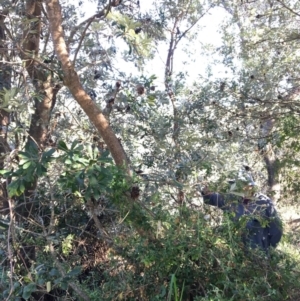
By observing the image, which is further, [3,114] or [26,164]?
[3,114]

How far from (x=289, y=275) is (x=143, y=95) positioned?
1842mm

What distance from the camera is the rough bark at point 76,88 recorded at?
308 centimetres

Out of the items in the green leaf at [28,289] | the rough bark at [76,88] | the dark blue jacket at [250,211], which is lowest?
the green leaf at [28,289]

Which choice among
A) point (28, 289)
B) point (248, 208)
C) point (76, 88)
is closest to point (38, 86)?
point (76, 88)

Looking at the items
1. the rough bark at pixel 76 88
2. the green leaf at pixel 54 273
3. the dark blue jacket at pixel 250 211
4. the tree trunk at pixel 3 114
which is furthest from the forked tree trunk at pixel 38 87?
the dark blue jacket at pixel 250 211

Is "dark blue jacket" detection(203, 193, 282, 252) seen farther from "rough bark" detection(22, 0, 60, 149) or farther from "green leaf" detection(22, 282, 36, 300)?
"rough bark" detection(22, 0, 60, 149)

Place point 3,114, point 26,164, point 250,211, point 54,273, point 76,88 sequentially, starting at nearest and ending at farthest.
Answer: point 26,164 < point 54,273 < point 250,211 < point 76,88 < point 3,114

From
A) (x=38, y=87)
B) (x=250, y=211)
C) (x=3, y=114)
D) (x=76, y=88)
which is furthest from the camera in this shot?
(x=38, y=87)

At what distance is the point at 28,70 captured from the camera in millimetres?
3914

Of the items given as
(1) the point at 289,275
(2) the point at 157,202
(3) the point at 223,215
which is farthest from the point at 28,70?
(1) the point at 289,275

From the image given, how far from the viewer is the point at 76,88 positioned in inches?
122

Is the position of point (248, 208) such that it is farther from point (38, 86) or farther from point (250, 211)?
point (38, 86)

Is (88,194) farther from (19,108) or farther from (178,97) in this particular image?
(178,97)

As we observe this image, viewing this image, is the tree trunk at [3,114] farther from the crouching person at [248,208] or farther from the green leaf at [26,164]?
the crouching person at [248,208]
